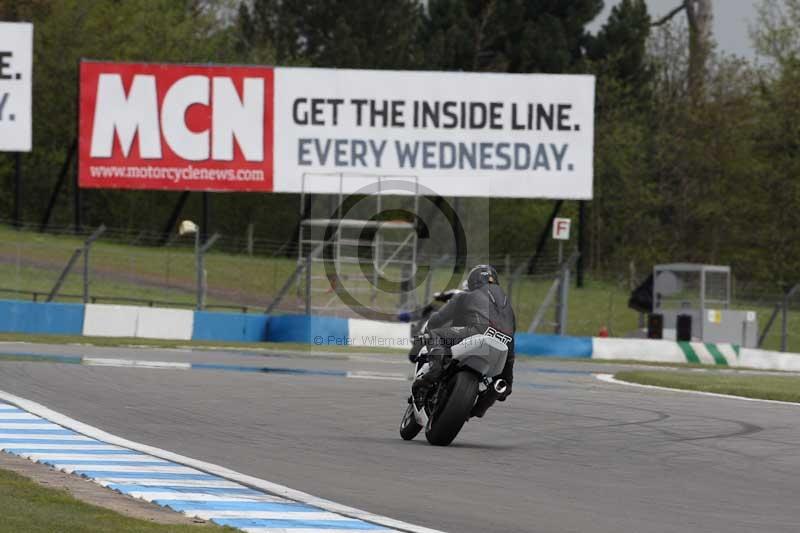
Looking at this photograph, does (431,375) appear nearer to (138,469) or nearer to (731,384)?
(138,469)

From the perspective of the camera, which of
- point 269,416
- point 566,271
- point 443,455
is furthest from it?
point 566,271

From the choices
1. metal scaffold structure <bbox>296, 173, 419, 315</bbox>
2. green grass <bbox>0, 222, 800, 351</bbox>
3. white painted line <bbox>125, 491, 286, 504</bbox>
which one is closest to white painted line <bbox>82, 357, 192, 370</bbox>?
metal scaffold structure <bbox>296, 173, 419, 315</bbox>

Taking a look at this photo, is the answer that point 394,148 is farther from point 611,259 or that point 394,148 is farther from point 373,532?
point 373,532

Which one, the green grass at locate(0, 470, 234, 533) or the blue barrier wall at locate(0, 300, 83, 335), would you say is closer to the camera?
the green grass at locate(0, 470, 234, 533)

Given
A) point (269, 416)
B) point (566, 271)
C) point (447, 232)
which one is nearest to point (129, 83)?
point (566, 271)

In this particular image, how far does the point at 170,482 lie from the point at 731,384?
45.2 feet

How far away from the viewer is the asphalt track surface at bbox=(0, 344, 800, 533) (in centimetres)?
958

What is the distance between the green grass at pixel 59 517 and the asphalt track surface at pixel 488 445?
150 centimetres

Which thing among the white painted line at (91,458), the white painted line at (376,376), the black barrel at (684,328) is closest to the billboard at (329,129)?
the black barrel at (684,328)

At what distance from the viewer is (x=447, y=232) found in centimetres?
5803

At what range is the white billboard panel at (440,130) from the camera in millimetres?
39656

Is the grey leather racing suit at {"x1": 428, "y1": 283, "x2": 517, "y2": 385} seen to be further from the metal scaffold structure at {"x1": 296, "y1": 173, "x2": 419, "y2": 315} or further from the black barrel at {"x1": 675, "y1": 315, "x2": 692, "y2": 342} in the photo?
the black barrel at {"x1": 675, "y1": 315, "x2": 692, "y2": 342}

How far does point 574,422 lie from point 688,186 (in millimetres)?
46602

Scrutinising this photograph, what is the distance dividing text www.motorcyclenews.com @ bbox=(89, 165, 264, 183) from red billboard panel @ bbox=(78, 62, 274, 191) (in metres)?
0.02
